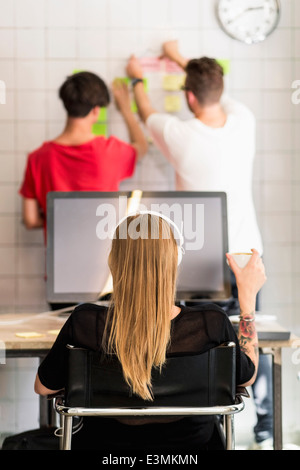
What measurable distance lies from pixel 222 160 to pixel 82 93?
0.72 metres

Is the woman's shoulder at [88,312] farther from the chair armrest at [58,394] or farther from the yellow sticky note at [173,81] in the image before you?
the yellow sticky note at [173,81]

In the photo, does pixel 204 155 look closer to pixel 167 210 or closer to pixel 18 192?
pixel 167 210

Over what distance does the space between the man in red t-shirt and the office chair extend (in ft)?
5.35

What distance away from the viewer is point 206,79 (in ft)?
9.57

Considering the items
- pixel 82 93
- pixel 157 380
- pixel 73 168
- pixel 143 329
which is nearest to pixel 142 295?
pixel 143 329

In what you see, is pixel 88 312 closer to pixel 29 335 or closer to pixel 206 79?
pixel 29 335

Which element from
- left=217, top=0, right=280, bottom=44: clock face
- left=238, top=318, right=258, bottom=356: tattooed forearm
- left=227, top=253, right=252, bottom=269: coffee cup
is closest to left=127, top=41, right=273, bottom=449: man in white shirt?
left=217, top=0, right=280, bottom=44: clock face

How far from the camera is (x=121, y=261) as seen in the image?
5.15 feet

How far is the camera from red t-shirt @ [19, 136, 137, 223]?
3035 millimetres

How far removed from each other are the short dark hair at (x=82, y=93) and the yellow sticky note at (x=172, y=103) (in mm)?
365

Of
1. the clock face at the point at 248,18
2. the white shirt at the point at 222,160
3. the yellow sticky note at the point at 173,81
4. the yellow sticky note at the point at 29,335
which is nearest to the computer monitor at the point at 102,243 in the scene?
the yellow sticky note at the point at 29,335

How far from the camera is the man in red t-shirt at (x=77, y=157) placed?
3037 millimetres

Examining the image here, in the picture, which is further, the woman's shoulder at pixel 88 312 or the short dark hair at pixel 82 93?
the short dark hair at pixel 82 93

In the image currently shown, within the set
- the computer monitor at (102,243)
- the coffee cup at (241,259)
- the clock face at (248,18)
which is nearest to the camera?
the coffee cup at (241,259)
